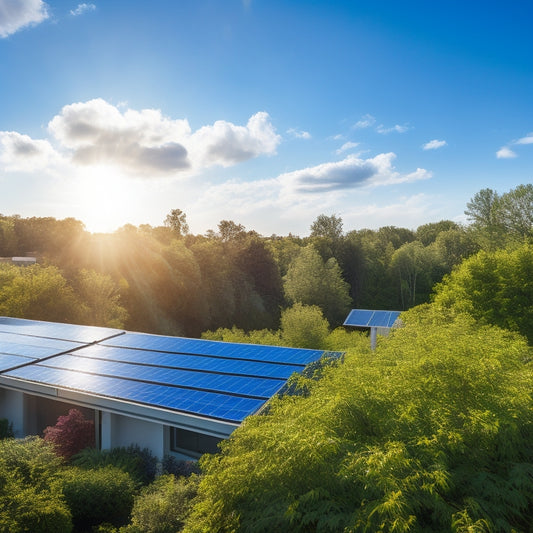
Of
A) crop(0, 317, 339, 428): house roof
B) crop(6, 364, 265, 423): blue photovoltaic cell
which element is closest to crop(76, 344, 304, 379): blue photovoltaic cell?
crop(0, 317, 339, 428): house roof

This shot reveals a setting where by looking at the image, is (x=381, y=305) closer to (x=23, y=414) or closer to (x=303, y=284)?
(x=303, y=284)

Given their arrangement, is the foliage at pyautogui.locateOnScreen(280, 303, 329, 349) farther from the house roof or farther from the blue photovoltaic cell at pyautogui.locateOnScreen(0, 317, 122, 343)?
the blue photovoltaic cell at pyautogui.locateOnScreen(0, 317, 122, 343)

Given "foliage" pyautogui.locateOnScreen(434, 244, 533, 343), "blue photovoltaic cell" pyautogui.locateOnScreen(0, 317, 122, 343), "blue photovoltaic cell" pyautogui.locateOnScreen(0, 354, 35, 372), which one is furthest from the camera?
"foliage" pyautogui.locateOnScreen(434, 244, 533, 343)

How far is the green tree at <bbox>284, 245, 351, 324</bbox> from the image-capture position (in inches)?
1987

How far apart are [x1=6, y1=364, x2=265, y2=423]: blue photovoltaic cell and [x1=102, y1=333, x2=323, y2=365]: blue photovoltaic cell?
11.3 ft

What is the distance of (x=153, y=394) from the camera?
1335cm

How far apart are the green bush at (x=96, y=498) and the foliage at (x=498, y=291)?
19.4 metres

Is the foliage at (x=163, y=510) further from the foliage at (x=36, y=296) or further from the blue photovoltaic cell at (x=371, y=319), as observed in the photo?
the foliage at (x=36, y=296)

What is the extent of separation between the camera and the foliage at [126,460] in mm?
12359

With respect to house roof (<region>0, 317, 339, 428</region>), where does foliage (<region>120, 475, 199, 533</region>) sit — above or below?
below

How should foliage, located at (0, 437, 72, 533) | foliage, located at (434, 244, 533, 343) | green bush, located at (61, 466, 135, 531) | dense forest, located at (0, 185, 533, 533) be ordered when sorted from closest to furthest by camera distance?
dense forest, located at (0, 185, 533, 533)
foliage, located at (0, 437, 72, 533)
green bush, located at (61, 466, 135, 531)
foliage, located at (434, 244, 533, 343)

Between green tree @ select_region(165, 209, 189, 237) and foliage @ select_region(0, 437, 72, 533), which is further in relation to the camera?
green tree @ select_region(165, 209, 189, 237)

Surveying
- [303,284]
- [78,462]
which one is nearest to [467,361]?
[78,462]

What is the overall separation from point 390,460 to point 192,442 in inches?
362
